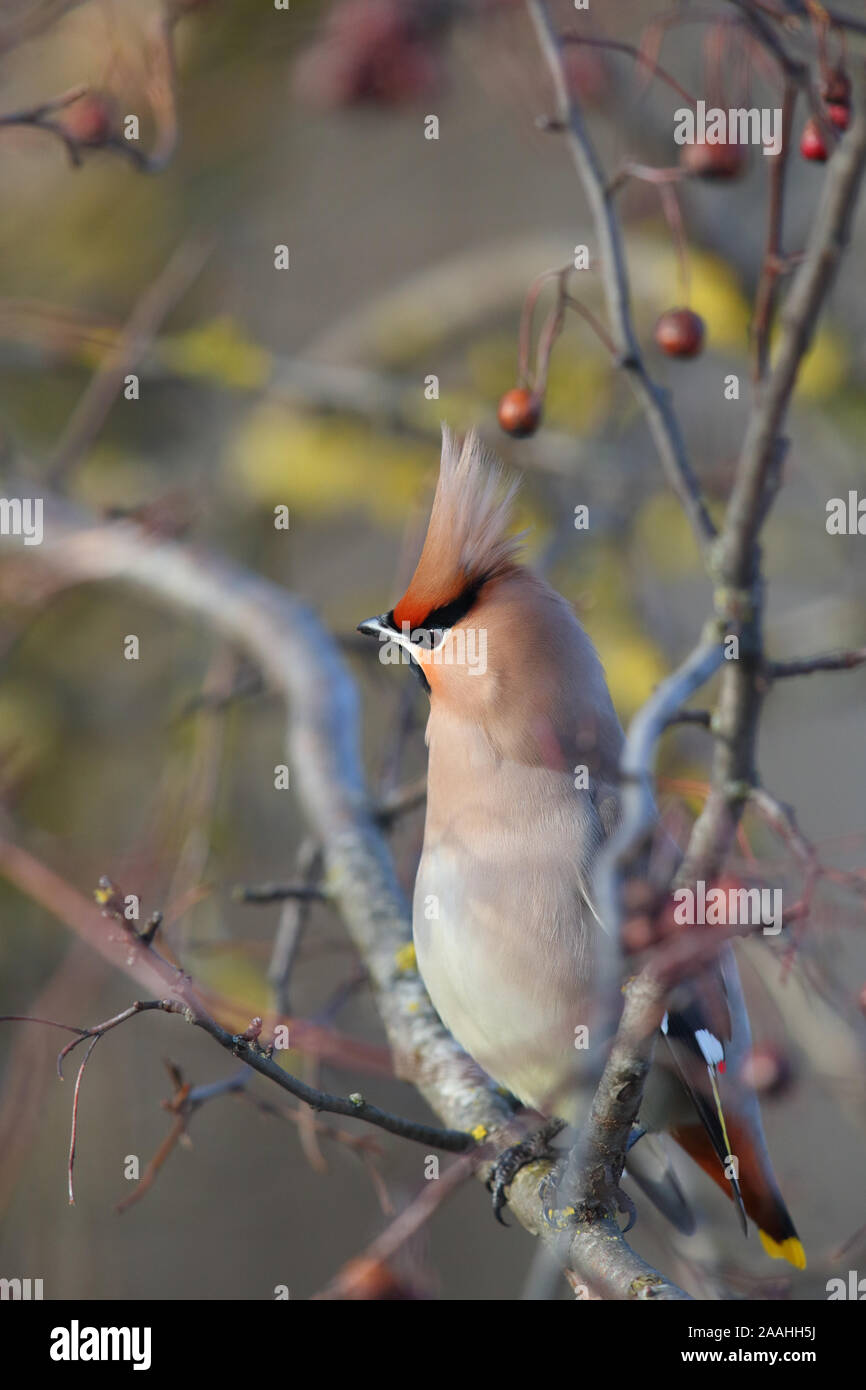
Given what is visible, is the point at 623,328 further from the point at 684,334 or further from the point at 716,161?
the point at 716,161

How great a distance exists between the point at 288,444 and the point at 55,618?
0.88m

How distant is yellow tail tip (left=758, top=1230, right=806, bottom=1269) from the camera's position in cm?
246

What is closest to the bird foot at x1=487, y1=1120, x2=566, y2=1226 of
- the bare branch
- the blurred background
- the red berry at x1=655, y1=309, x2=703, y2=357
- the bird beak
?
the blurred background

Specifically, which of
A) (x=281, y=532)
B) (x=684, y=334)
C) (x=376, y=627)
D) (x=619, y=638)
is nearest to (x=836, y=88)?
(x=684, y=334)

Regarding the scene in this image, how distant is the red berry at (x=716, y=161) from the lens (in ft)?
7.72

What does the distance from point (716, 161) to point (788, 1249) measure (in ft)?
5.65

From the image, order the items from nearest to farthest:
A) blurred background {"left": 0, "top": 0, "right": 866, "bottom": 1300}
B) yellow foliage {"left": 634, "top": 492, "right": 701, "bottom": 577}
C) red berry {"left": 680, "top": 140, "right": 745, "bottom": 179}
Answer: red berry {"left": 680, "top": 140, "right": 745, "bottom": 179}
blurred background {"left": 0, "top": 0, "right": 866, "bottom": 1300}
yellow foliage {"left": 634, "top": 492, "right": 701, "bottom": 577}

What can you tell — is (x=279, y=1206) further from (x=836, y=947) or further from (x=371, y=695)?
(x=836, y=947)

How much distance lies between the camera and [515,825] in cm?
229

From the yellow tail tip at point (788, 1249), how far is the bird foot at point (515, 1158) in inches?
18.1

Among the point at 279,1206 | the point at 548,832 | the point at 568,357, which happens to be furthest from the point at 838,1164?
the point at 548,832

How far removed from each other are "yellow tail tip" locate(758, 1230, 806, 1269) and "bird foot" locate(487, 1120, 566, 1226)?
1.51 ft

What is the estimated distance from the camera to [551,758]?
89.4 inches

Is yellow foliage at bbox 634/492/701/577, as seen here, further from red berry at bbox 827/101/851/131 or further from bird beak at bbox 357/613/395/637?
red berry at bbox 827/101/851/131
